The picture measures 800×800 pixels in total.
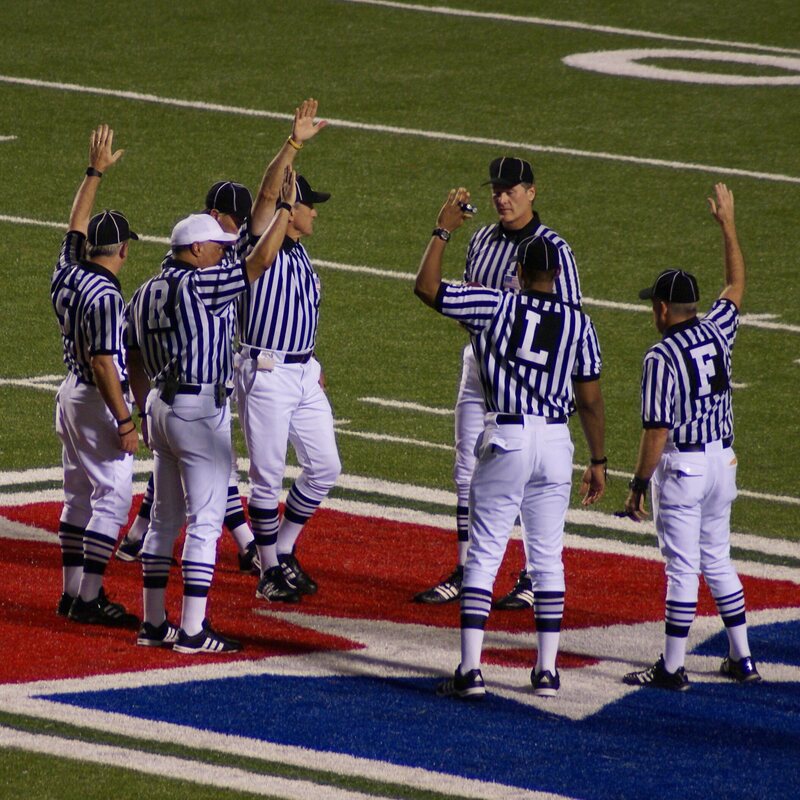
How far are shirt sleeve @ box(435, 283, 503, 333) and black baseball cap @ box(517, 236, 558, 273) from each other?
0.20 m

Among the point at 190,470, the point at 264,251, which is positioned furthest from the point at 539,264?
the point at 190,470

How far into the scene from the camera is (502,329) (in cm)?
793

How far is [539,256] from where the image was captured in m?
7.96

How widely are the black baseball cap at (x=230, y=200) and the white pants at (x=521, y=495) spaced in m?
1.91

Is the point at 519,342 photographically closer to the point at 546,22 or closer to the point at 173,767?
the point at 173,767

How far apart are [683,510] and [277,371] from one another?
7.21 feet

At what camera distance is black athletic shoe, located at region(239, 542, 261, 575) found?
32.5 ft

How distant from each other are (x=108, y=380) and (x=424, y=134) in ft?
42.8

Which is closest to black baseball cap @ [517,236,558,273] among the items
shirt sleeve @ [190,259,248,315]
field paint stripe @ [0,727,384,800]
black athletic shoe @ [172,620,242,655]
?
shirt sleeve @ [190,259,248,315]

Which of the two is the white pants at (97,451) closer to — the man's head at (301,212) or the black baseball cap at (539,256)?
the man's head at (301,212)

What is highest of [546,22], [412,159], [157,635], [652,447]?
[546,22]

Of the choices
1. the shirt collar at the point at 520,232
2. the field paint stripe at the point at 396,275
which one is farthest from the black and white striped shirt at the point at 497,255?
the field paint stripe at the point at 396,275

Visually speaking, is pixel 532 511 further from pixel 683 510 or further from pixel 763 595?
pixel 763 595

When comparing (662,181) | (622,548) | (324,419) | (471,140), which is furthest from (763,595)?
(471,140)
